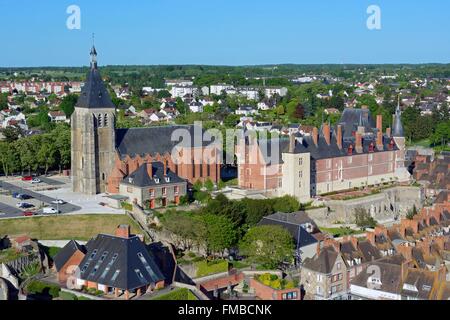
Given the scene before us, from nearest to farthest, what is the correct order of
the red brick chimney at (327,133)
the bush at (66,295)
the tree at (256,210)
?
1. the bush at (66,295)
2. the tree at (256,210)
3. the red brick chimney at (327,133)

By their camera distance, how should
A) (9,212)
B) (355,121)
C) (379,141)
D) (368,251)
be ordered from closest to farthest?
(368,251)
(9,212)
(379,141)
(355,121)

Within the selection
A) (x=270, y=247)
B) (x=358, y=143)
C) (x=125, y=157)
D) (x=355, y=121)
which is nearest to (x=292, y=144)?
(x=358, y=143)

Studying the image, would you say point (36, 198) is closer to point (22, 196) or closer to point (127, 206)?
point (22, 196)

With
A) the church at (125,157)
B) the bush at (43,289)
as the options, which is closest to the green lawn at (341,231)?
the church at (125,157)

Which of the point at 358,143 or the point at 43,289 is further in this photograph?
the point at 358,143

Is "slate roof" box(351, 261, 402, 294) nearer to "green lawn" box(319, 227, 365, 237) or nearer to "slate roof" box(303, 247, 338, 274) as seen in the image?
"slate roof" box(303, 247, 338, 274)

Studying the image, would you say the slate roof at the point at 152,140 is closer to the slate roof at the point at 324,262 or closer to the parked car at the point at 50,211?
the parked car at the point at 50,211
